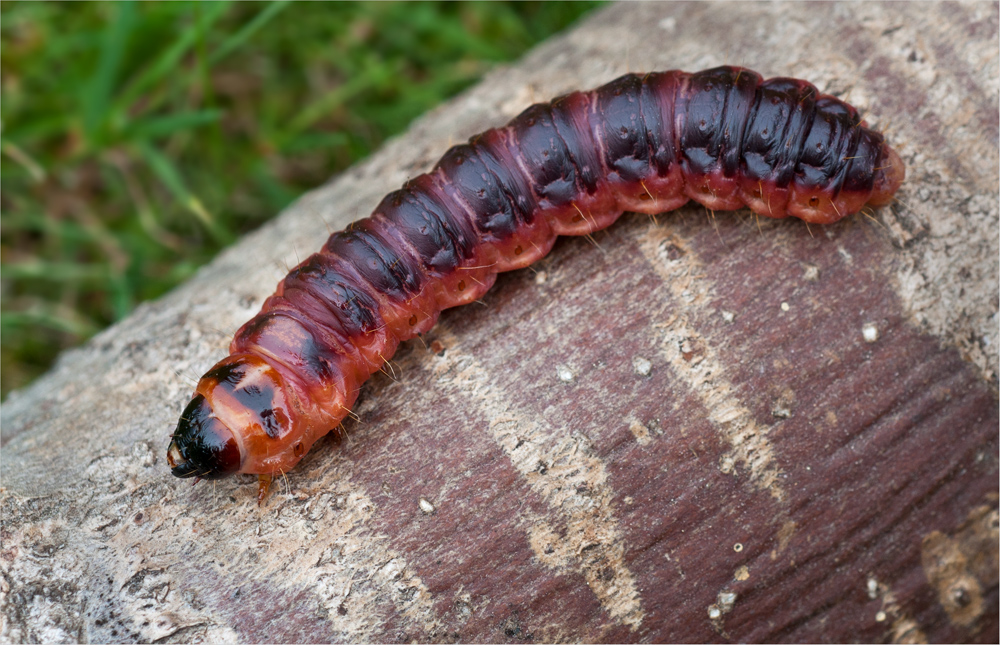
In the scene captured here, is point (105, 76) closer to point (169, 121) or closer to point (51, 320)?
point (169, 121)

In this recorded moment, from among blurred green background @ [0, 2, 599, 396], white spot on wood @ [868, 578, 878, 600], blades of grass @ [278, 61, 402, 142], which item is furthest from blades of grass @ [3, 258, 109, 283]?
white spot on wood @ [868, 578, 878, 600]

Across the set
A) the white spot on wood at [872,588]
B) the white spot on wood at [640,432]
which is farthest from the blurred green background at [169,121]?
the white spot on wood at [872,588]

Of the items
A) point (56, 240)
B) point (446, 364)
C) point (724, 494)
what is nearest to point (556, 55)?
point (446, 364)

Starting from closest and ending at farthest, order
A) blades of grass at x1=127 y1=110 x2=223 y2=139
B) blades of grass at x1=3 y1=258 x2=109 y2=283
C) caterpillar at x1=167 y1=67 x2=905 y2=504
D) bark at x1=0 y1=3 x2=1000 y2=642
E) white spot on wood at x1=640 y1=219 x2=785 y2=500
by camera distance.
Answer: bark at x1=0 y1=3 x2=1000 y2=642 → white spot on wood at x1=640 y1=219 x2=785 y2=500 → caterpillar at x1=167 y1=67 x2=905 y2=504 → blades of grass at x1=127 y1=110 x2=223 y2=139 → blades of grass at x1=3 y1=258 x2=109 y2=283

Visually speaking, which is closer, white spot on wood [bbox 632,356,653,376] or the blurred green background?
white spot on wood [bbox 632,356,653,376]

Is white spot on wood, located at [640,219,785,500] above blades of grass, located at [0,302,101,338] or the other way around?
the other way around

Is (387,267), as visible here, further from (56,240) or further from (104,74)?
(56,240)

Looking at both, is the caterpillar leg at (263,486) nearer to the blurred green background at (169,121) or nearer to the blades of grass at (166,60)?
the blurred green background at (169,121)

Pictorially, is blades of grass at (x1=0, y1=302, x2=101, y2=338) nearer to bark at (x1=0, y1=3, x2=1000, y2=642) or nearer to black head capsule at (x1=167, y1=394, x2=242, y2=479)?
bark at (x1=0, y1=3, x2=1000, y2=642)
